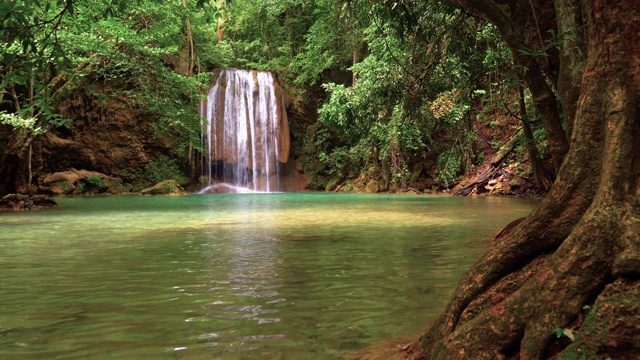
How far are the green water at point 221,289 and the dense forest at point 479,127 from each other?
3.44 ft

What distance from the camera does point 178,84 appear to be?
17734mm

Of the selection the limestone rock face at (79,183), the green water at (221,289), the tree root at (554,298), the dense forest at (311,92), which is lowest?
the green water at (221,289)

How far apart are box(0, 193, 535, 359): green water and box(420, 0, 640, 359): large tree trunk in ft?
3.21

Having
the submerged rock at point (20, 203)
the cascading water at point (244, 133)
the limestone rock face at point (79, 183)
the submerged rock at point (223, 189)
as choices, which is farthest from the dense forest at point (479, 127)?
the cascading water at point (244, 133)

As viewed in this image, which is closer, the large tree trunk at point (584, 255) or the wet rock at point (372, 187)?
the large tree trunk at point (584, 255)

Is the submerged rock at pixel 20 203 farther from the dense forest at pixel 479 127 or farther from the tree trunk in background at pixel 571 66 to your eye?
the tree trunk in background at pixel 571 66

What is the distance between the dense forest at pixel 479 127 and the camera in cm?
195

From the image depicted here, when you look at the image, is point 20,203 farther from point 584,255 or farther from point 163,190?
point 584,255

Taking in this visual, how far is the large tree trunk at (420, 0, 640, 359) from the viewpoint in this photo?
5.90ft

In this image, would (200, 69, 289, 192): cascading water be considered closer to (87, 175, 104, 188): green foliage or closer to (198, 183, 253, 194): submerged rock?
(198, 183, 253, 194): submerged rock

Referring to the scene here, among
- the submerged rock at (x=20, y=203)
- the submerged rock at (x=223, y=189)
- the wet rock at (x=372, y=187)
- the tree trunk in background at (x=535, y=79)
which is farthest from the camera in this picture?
the submerged rock at (x=223, y=189)

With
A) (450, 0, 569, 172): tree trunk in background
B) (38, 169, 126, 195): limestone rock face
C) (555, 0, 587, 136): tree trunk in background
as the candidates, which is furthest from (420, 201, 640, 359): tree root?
(38, 169, 126, 195): limestone rock face

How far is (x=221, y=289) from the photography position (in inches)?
170

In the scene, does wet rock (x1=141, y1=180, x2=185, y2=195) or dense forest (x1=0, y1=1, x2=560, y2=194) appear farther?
wet rock (x1=141, y1=180, x2=185, y2=195)
